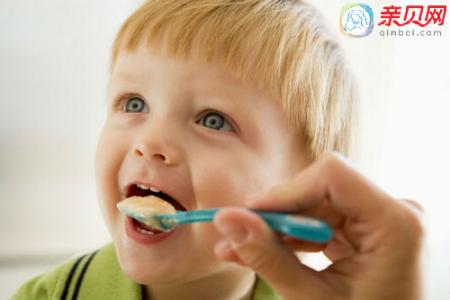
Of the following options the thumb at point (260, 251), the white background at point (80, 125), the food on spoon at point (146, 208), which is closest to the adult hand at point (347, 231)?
the thumb at point (260, 251)

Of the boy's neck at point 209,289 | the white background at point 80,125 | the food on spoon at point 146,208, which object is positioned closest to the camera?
the food on spoon at point 146,208

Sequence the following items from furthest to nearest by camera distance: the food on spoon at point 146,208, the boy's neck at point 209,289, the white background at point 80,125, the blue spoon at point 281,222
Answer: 1. the white background at point 80,125
2. the boy's neck at point 209,289
3. the food on spoon at point 146,208
4. the blue spoon at point 281,222

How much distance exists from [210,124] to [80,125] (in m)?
0.41

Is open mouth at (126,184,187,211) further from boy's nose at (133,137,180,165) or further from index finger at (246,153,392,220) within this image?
index finger at (246,153,392,220)

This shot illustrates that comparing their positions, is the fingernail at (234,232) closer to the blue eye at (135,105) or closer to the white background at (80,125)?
the blue eye at (135,105)

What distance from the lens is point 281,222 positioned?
410mm

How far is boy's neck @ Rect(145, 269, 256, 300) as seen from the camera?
0.69 metres

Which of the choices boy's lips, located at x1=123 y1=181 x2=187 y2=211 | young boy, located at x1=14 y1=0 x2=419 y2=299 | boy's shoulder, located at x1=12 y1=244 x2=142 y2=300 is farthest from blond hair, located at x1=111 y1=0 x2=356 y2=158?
boy's shoulder, located at x1=12 y1=244 x2=142 y2=300

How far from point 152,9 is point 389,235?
348mm

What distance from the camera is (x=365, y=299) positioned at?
0.49 meters

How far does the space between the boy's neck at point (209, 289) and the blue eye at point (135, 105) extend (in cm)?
20

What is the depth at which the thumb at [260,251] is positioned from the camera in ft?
1.34

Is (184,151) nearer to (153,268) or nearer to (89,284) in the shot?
(153,268)

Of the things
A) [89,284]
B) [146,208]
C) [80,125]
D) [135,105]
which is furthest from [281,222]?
[80,125]
